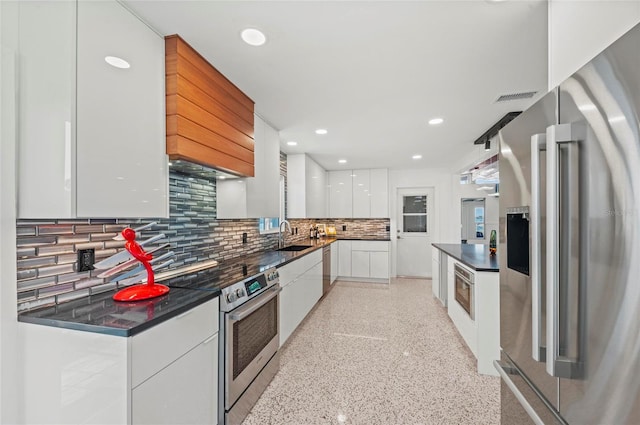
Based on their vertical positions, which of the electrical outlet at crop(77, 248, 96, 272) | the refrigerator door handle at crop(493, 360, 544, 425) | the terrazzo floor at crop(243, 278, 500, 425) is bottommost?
the terrazzo floor at crop(243, 278, 500, 425)

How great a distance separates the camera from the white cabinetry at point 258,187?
2.54 m

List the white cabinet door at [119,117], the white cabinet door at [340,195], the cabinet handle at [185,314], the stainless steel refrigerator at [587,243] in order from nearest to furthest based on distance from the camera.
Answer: the stainless steel refrigerator at [587,243], the white cabinet door at [119,117], the cabinet handle at [185,314], the white cabinet door at [340,195]

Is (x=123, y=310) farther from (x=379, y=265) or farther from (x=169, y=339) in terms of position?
(x=379, y=265)

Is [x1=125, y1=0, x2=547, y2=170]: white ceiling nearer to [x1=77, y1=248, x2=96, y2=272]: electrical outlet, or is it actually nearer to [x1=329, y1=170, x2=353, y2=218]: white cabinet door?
[x1=77, y1=248, x2=96, y2=272]: electrical outlet

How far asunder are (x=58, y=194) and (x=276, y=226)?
298 centimetres

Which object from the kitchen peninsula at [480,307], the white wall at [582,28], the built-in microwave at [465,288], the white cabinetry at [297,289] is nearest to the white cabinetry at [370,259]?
the white cabinetry at [297,289]

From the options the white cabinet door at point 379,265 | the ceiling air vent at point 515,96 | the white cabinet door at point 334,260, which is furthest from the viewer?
the white cabinet door at point 379,265

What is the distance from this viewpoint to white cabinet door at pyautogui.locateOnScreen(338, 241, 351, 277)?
5.59m

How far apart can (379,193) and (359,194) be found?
1.38 feet

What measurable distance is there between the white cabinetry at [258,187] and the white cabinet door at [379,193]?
121 inches

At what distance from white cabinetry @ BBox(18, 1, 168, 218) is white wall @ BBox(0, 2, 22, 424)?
0.03 meters

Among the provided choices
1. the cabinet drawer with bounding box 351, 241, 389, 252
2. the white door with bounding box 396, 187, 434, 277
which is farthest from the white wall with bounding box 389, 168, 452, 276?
the cabinet drawer with bounding box 351, 241, 389, 252

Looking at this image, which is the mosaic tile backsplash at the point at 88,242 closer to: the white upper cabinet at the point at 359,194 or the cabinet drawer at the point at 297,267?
the cabinet drawer at the point at 297,267

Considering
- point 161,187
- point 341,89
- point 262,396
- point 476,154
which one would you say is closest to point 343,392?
point 262,396
